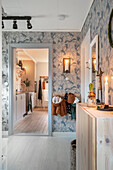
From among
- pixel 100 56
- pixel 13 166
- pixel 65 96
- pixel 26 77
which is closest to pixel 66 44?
pixel 65 96

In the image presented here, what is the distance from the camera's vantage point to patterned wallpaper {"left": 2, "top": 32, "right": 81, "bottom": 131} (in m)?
4.32

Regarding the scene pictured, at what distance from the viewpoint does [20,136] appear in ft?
14.0

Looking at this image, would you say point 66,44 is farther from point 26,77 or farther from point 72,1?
point 26,77

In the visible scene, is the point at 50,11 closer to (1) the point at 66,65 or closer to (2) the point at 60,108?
(1) the point at 66,65

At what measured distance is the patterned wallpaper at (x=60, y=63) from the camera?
4324mm

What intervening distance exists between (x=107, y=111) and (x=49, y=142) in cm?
274

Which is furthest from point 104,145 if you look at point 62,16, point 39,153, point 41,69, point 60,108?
point 41,69

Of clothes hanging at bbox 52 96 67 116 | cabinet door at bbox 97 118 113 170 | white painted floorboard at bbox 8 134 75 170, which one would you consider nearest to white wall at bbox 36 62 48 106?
clothes hanging at bbox 52 96 67 116

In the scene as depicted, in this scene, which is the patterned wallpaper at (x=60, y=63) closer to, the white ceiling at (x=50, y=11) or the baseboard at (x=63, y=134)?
the baseboard at (x=63, y=134)

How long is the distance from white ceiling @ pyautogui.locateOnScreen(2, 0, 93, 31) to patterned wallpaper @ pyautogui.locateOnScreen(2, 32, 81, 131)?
0.87 feet

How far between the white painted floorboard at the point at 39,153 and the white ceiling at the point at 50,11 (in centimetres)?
262

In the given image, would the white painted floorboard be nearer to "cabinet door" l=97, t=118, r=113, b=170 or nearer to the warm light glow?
the warm light glow

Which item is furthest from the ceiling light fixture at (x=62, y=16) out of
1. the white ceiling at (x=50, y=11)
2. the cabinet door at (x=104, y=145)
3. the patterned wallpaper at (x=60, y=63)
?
the cabinet door at (x=104, y=145)

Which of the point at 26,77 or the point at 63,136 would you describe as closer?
the point at 63,136
